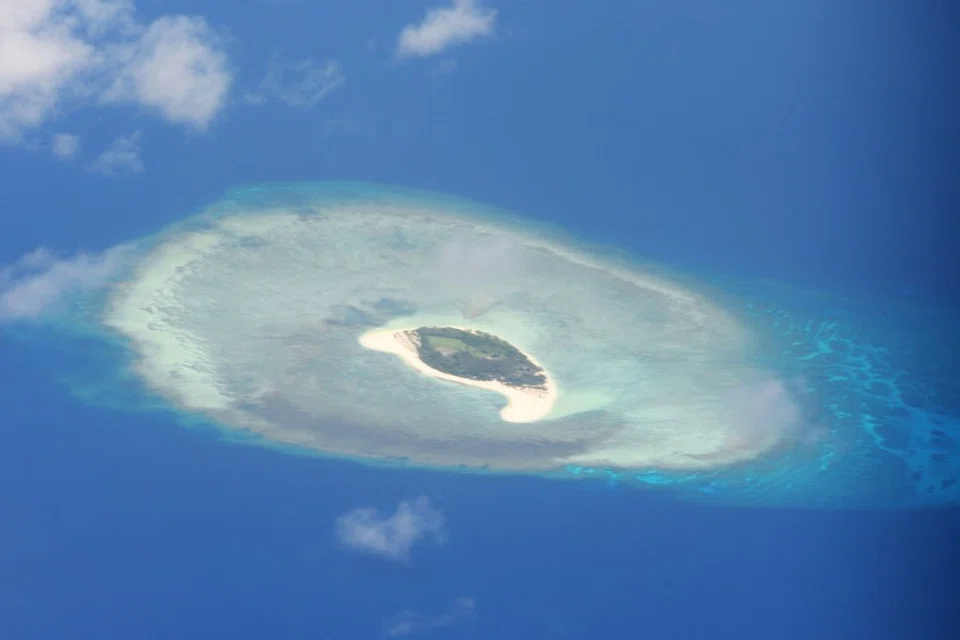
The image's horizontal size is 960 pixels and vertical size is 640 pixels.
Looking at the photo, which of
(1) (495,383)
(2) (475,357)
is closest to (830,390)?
(1) (495,383)

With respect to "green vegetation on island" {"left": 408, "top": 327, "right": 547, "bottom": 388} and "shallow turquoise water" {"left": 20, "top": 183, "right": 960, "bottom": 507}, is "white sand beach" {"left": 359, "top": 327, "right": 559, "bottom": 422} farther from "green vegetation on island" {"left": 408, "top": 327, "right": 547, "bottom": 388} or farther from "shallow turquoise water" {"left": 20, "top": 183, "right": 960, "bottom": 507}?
"shallow turquoise water" {"left": 20, "top": 183, "right": 960, "bottom": 507}

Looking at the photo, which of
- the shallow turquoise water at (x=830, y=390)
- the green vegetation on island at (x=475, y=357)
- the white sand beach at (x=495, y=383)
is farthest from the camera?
the green vegetation on island at (x=475, y=357)

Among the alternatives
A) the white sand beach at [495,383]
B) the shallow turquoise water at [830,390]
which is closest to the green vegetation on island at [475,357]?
the white sand beach at [495,383]

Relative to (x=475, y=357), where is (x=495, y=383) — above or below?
below

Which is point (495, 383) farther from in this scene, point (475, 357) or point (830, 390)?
point (830, 390)

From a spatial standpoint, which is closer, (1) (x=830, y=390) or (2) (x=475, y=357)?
(1) (x=830, y=390)

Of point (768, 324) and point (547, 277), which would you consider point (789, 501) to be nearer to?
point (768, 324)

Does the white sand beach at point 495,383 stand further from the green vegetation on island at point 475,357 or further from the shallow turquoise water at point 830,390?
the shallow turquoise water at point 830,390
